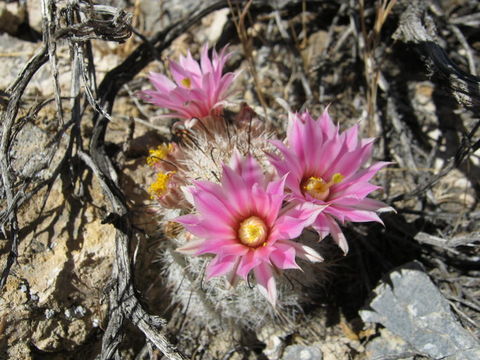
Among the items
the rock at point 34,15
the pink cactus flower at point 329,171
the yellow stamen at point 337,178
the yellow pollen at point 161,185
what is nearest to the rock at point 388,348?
the pink cactus flower at point 329,171

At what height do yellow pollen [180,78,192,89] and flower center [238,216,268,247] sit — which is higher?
yellow pollen [180,78,192,89]

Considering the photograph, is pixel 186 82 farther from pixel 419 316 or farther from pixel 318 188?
pixel 419 316

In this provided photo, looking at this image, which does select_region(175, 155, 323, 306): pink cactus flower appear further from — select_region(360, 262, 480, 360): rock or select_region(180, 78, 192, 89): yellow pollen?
select_region(360, 262, 480, 360): rock

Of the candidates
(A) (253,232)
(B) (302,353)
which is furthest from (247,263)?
(B) (302,353)

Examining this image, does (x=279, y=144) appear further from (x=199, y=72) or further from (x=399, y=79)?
(x=399, y=79)

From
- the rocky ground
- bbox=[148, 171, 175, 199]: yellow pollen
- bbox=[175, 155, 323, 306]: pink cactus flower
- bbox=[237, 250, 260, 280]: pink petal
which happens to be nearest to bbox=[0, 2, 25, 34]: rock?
the rocky ground

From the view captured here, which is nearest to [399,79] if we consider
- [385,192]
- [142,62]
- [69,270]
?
[385,192]
